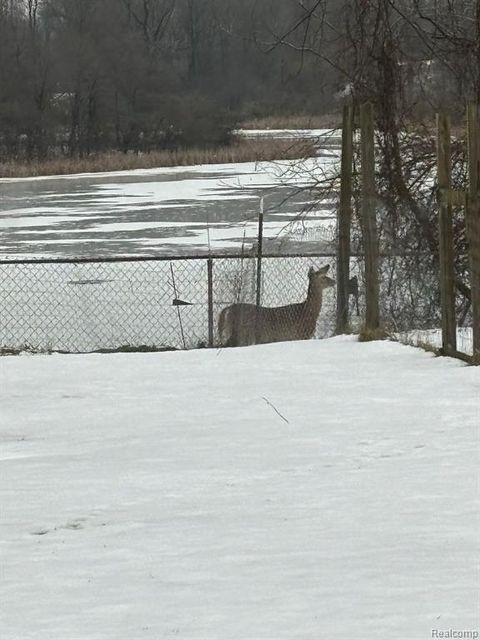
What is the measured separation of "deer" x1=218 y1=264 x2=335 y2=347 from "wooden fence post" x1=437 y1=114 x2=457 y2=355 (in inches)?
140

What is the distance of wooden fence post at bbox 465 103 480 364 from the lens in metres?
7.92

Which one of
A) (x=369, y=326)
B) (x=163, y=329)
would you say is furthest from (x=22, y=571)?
(x=163, y=329)

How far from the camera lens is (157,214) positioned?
28.5m

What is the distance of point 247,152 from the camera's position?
172 feet

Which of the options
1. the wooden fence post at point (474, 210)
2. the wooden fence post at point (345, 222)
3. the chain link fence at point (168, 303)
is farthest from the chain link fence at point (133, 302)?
the wooden fence post at point (474, 210)

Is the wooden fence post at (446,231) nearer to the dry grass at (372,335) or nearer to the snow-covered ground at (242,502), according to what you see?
the snow-covered ground at (242,502)

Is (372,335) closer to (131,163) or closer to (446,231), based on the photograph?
(446,231)

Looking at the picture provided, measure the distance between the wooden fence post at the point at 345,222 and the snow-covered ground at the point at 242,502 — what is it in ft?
7.76

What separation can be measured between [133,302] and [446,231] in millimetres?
8285

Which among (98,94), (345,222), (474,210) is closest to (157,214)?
(345,222)

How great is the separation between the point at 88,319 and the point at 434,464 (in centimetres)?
995

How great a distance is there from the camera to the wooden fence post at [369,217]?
396 inches

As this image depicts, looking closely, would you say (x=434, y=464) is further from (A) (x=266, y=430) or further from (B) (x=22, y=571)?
(B) (x=22, y=571)

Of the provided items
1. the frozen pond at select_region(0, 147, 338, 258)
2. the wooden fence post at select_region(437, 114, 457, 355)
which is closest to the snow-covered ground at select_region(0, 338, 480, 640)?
the wooden fence post at select_region(437, 114, 457, 355)
